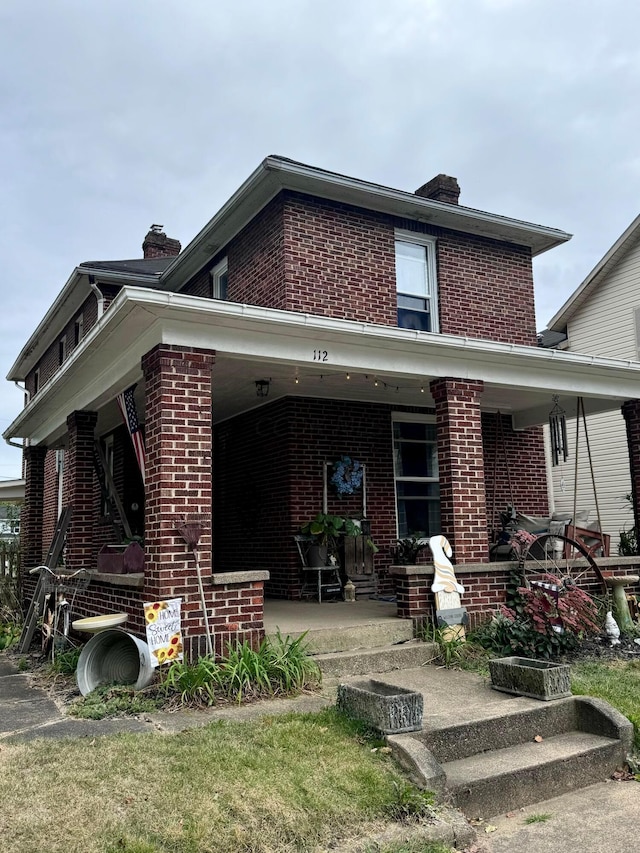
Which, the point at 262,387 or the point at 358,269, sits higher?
the point at 358,269

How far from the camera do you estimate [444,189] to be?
38.8 feet

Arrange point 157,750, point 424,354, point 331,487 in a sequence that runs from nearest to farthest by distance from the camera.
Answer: point 157,750, point 424,354, point 331,487

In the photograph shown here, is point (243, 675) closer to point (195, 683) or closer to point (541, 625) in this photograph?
point (195, 683)

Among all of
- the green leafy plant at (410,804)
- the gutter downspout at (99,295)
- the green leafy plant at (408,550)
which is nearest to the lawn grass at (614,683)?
the green leafy plant at (410,804)

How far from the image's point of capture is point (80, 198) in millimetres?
22000

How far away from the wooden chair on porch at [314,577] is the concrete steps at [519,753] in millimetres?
4616

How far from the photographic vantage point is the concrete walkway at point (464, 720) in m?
3.82

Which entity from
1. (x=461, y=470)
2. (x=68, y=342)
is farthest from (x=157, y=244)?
(x=461, y=470)

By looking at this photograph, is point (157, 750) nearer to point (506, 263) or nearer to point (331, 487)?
point (331, 487)

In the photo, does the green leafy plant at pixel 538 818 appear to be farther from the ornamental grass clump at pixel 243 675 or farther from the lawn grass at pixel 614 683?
the ornamental grass clump at pixel 243 675

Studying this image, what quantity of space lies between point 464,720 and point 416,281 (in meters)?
7.36

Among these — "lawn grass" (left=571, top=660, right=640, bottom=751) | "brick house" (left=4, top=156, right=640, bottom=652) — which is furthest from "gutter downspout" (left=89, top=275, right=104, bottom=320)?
"lawn grass" (left=571, top=660, right=640, bottom=751)

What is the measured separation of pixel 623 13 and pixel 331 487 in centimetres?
740

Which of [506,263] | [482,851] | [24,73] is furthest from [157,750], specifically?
[24,73]
